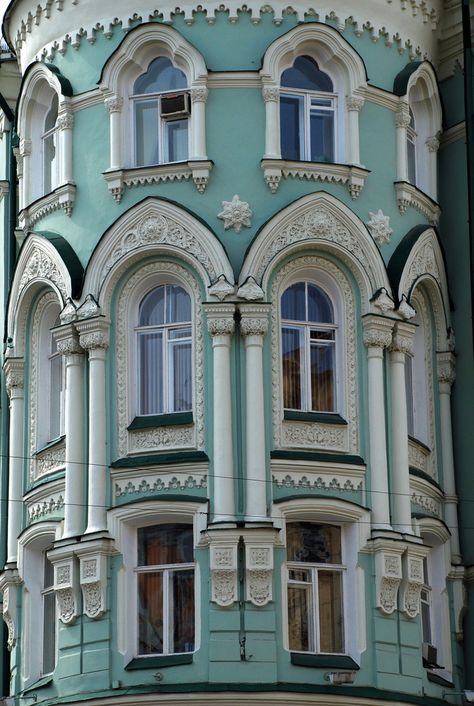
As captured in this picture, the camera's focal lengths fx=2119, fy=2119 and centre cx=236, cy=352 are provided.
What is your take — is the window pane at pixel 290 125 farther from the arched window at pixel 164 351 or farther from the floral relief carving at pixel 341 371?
the arched window at pixel 164 351

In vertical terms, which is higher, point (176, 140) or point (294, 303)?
point (176, 140)

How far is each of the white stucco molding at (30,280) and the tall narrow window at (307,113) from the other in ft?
13.6

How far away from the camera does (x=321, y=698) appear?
31.5m

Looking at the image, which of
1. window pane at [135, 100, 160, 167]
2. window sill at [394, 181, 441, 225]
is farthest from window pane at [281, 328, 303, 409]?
window pane at [135, 100, 160, 167]

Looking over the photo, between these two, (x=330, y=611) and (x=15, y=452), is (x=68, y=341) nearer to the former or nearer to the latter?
(x=15, y=452)

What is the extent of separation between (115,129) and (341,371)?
17.6 ft

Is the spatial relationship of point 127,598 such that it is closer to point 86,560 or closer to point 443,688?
point 86,560

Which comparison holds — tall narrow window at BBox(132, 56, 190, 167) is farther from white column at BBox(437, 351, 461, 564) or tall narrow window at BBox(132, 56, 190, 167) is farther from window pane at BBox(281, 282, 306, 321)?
white column at BBox(437, 351, 461, 564)

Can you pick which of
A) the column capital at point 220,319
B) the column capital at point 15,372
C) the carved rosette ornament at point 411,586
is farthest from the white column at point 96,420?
the carved rosette ornament at point 411,586

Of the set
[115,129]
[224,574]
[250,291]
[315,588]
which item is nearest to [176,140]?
[115,129]

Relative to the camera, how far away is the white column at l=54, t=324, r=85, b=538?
108 ft

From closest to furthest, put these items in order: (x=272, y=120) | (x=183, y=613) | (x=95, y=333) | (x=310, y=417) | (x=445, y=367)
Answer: (x=183, y=613) → (x=310, y=417) → (x=95, y=333) → (x=272, y=120) → (x=445, y=367)

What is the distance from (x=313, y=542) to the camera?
32.9 meters

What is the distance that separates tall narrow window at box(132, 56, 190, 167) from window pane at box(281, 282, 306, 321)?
9.03 feet
